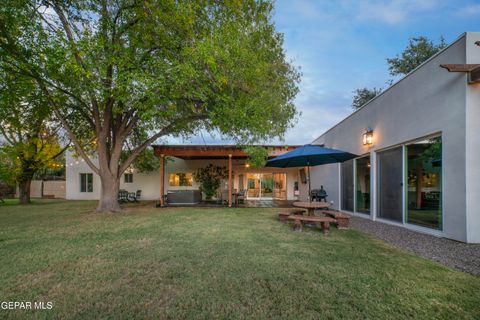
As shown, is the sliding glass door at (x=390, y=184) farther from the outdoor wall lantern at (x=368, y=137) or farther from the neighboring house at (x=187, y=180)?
the neighboring house at (x=187, y=180)

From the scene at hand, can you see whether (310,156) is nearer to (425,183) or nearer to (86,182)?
(425,183)

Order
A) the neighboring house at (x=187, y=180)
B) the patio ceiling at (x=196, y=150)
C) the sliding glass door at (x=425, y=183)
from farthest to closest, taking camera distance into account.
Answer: the neighboring house at (x=187, y=180) → the patio ceiling at (x=196, y=150) → the sliding glass door at (x=425, y=183)

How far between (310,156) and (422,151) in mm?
2551

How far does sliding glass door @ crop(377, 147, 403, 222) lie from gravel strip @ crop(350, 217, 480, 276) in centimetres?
58

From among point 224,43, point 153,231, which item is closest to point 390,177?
point 224,43

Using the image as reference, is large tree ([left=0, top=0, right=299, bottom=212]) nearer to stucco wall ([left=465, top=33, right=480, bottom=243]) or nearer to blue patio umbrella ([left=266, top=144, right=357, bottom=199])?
blue patio umbrella ([left=266, top=144, right=357, bottom=199])

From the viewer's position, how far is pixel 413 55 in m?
16.5

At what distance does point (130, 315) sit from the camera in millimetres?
2102

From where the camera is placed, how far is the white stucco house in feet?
13.8

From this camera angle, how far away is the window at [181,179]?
15.7 meters

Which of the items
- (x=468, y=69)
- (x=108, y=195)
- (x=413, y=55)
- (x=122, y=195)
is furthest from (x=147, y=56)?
(x=413, y=55)

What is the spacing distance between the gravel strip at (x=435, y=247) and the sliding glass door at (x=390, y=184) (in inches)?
22.7

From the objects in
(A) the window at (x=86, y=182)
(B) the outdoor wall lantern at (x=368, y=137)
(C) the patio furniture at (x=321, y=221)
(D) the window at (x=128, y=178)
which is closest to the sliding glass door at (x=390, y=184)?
(B) the outdoor wall lantern at (x=368, y=137)

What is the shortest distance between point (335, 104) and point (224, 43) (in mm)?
16340
